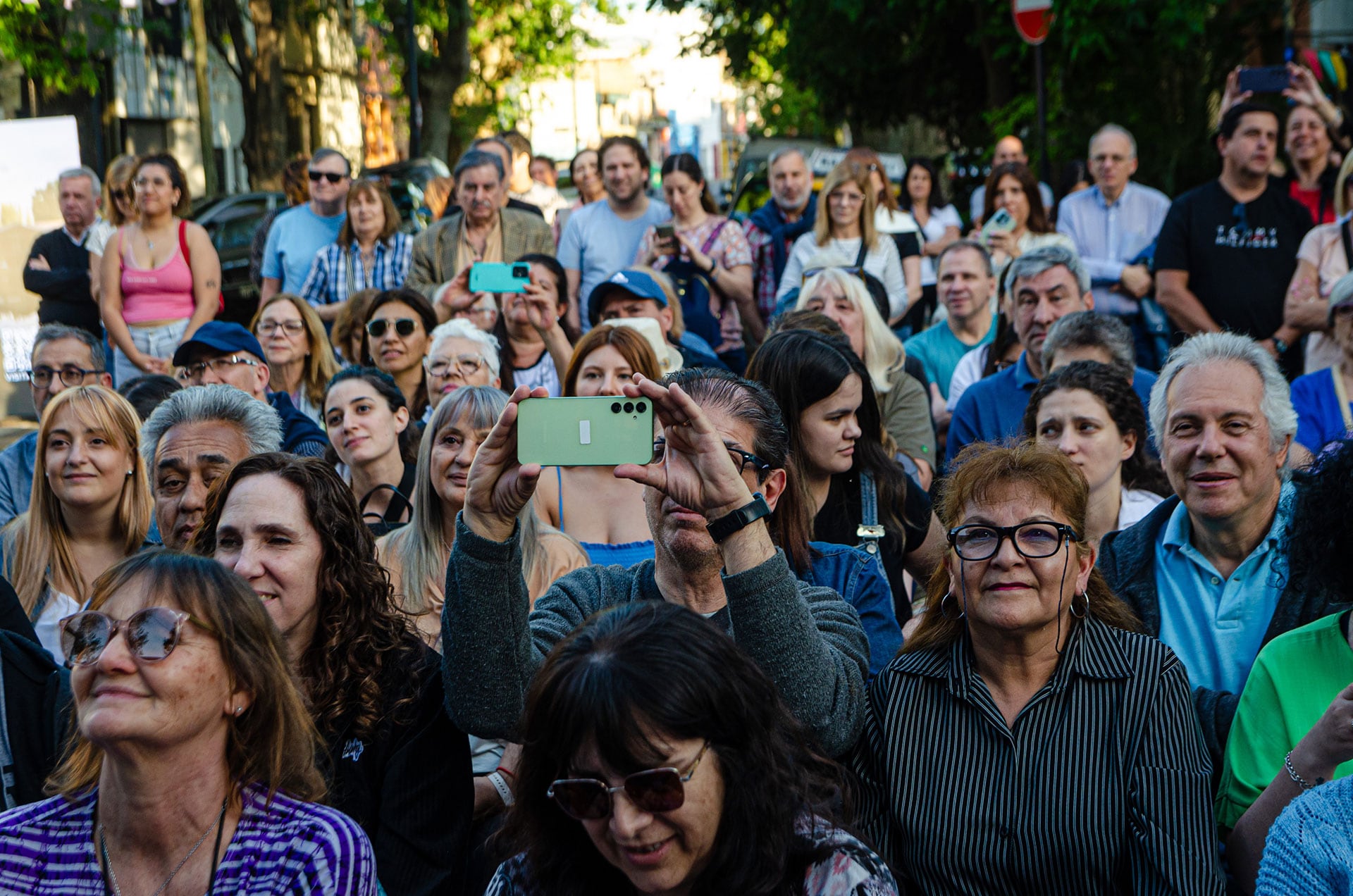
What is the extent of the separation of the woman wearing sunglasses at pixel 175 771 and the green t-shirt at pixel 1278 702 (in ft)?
6.46

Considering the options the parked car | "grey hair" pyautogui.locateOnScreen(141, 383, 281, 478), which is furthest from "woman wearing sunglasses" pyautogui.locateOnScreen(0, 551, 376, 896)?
the parked car

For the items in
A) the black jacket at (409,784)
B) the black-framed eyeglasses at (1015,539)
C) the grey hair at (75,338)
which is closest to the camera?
the black-framed eyeglasses at (1015,539)

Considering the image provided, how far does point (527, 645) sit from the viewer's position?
2904mm

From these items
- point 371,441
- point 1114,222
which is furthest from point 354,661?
point 1114,222

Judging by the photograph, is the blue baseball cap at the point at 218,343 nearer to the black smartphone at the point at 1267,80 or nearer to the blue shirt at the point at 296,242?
the blue shirt at the point at 296,242

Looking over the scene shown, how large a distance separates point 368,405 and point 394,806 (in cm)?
273

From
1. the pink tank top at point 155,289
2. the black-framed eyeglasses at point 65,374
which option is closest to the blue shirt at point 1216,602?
the black-framed eyeglasses at point 65,374

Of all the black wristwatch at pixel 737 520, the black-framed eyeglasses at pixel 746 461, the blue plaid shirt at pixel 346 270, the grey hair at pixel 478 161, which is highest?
the grey hair at pixel 478 161

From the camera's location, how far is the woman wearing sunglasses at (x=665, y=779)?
2.32 metres

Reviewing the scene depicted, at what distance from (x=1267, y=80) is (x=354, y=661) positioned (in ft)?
23.4

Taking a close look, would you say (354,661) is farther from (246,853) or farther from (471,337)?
(471,337)

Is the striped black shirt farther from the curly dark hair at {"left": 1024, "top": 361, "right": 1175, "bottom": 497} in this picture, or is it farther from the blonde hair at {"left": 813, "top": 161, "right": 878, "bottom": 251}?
the blonde hair at {"left": 813, "top": 161, "right": 878, "bottom": 251}

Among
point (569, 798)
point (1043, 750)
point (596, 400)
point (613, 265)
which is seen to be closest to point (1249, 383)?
point (1043, 750)

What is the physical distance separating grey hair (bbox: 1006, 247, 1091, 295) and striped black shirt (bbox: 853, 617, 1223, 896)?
145 inches
